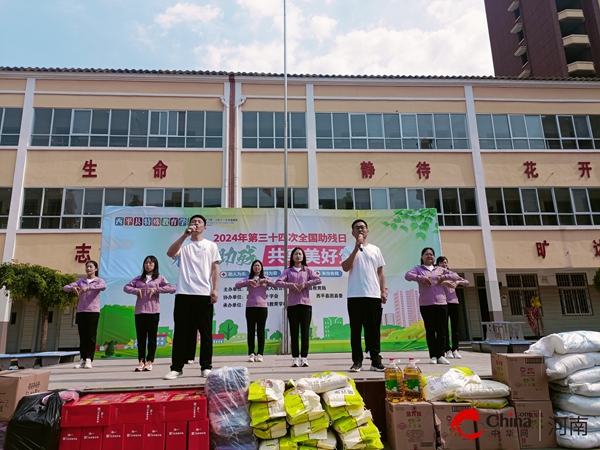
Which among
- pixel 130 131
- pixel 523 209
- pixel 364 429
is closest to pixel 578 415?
pixel 364 429

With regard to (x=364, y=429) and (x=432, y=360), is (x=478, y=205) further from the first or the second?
(x=364, y=429)

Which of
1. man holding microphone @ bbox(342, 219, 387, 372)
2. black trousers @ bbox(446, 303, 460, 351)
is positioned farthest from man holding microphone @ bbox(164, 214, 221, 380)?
black trousers @ bbox(446, 303, 460, 351)

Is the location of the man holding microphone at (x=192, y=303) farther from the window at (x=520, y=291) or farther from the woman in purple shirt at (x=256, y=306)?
the window at (x=520, y=291)

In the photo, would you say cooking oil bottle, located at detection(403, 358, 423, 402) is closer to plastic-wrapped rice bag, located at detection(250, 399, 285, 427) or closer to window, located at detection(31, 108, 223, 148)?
plastic-wrapped rice bag, located at detection(250, 399, 285, 427)

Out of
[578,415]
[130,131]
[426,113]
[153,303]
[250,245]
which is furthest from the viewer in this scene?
[426,113]

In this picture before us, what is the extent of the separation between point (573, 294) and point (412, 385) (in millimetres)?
14945

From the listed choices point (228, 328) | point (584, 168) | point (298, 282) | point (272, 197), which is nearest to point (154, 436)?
point (298, 282)

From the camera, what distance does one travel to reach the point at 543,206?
13.7 m

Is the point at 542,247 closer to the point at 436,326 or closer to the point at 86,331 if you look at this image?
the point at 436,326

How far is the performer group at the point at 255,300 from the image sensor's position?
4.14m

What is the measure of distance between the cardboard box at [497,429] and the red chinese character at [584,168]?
13.5 metres

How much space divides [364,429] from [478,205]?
39.0 feet

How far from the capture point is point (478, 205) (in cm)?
1348


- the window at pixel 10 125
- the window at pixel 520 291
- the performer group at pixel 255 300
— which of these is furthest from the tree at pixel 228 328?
the window at pixel 520 291
